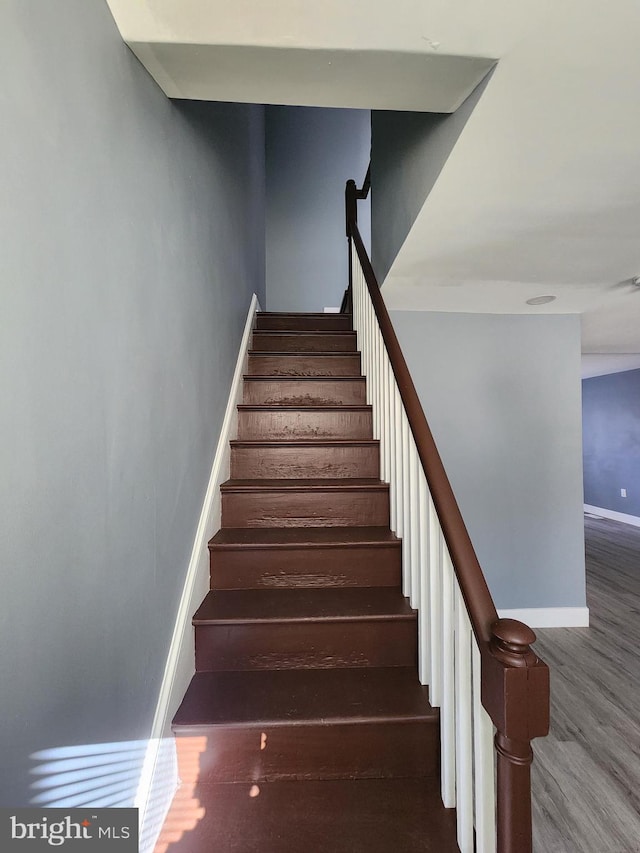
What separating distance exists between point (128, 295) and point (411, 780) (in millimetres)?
1529

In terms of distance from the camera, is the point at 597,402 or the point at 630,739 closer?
→ the point at 630,739

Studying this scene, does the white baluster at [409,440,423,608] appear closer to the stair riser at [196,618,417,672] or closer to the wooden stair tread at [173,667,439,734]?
the stair riser at [196,618,417,672]

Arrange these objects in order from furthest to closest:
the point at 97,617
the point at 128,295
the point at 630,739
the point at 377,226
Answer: the point at 377,226
the point at 630,739
the point at 128,295
the point at 97,617

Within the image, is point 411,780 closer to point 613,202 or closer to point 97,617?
point 97,617

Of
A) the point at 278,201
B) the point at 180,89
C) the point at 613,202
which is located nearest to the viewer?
the point at 180,89

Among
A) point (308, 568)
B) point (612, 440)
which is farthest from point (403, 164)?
point (612, 440)

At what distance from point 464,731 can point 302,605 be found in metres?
0.65

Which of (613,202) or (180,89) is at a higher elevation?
(180,89)

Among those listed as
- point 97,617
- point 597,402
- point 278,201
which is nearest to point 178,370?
point 97,617

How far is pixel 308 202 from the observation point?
15.4ft

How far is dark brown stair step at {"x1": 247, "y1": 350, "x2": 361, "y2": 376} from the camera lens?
267 centimetres

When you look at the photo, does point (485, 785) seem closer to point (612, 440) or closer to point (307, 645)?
point (307, 645)

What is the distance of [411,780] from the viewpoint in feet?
4.00

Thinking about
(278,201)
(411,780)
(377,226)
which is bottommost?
(411,780)
